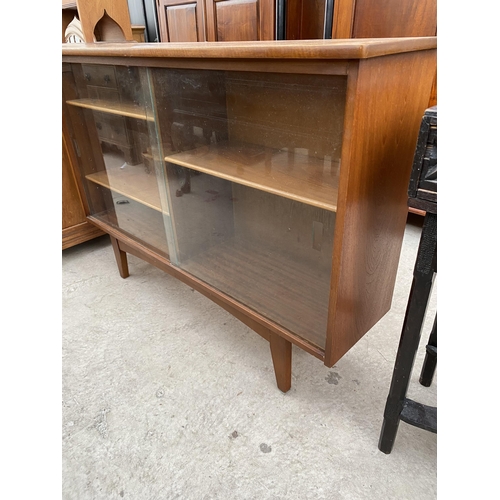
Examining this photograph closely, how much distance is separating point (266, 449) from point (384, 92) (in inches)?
38.6

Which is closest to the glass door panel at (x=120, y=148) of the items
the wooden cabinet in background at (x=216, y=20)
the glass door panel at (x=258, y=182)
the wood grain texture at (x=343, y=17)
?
the glass door panel at (x=258, y=182)

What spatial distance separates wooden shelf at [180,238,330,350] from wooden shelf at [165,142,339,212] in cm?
30

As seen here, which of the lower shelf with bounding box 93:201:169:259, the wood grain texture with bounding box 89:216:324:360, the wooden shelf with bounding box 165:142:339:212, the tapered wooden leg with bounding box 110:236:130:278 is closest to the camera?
the wooden shelf with bounding box 165:142:339:212

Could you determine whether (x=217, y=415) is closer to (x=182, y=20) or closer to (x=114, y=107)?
(x=114, y=107)

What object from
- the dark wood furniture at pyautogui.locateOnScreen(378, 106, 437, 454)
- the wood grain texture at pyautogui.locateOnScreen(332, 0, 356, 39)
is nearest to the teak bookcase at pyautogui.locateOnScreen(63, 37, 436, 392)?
the dark wood furniture at pyautogui.locateOnScreen(378, 106, 437, 454)

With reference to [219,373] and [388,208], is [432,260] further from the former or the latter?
[219,373]

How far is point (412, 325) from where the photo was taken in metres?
0.88

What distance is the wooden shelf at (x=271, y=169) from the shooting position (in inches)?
37.5

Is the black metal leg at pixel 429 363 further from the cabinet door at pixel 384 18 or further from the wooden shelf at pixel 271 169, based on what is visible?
the cabinet door at pixel 384 18

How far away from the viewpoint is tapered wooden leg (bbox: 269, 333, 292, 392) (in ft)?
3.86

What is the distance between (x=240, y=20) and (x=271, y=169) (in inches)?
40.4

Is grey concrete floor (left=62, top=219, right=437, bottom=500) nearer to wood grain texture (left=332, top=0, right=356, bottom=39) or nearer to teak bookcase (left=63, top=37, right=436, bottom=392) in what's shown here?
teak bookcase (left=63, top=37, right=436, bottom=392)

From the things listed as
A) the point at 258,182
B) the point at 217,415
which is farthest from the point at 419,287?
the point at 217,415

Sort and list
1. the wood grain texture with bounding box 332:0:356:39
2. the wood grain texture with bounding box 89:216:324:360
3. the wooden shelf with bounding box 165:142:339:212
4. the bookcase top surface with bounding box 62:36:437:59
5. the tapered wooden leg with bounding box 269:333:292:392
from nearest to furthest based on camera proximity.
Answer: the bookcase top surface with bounding box 62:36:437:59
the wooden shelf with bounding box 165:142:339:212
the wood grain texture with bounding box 89:216:324:360
the tapered wooden leg with bounding box 269:333:292:392
the wood grain texture with bounding box 332:0:356:39
